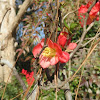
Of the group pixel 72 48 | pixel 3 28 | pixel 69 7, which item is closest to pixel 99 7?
pixel 72 48

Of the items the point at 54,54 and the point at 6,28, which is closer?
the point at 54,54

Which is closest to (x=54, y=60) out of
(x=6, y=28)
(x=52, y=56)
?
(x=52, y=56)

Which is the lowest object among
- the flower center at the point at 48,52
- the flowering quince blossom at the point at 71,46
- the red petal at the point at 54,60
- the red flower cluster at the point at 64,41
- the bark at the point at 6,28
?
the red petal at the point at 54,60

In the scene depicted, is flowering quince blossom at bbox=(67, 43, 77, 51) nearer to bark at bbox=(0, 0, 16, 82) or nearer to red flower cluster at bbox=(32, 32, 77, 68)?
red flower cluster at bbox=(32, 32, 77, 68)

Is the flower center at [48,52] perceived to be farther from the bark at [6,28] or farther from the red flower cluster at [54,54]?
the bark at [6,28]

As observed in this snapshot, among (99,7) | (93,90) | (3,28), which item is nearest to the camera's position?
(99,7)

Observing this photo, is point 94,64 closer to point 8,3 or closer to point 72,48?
point 72,48

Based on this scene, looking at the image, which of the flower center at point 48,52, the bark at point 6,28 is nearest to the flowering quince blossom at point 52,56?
the flower center at point 48,52

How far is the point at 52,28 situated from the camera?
0.98 feet

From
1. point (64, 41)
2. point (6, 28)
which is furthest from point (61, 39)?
point (6, 28)

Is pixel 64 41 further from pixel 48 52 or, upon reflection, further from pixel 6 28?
pixel 6 28

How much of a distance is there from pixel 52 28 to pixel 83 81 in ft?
2.72

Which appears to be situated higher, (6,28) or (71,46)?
(6,28)

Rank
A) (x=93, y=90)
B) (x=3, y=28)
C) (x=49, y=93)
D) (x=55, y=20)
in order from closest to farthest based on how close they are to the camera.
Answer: (x=55, y=20)
(x=93, y=90)
(x=49, y=93)
(x=3, y=28)
